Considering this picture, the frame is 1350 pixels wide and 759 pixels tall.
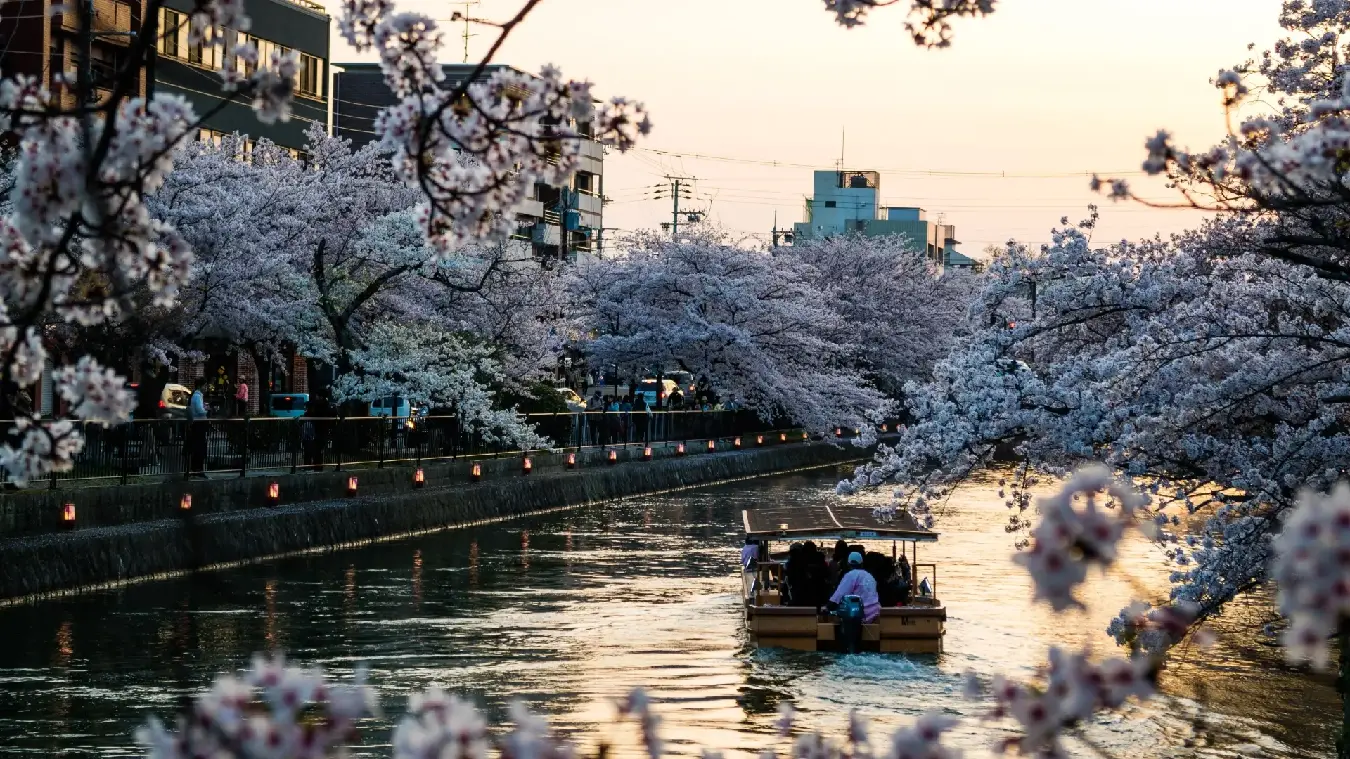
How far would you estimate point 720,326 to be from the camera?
65438 mm

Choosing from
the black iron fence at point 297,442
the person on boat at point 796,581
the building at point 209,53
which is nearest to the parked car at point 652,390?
the building at point 209,53

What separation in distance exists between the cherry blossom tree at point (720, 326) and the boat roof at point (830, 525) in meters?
35.7

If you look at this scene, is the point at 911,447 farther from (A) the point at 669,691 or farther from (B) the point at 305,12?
(B) the point at 305,12

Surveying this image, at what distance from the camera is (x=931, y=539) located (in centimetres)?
2667

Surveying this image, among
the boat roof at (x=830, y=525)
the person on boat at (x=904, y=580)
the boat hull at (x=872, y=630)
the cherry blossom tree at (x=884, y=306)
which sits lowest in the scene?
the boat hull at (x=872, y=630)

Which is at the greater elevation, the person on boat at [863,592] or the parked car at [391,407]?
the parked car at [391,407]

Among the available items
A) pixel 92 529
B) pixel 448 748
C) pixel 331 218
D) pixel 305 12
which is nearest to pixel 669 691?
pixel 92 529

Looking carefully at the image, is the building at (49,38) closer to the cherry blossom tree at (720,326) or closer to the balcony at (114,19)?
→ the balcony at (114,19)

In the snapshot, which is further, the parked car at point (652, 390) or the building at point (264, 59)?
the parked car at point (652, 390)

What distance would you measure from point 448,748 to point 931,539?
906 inches

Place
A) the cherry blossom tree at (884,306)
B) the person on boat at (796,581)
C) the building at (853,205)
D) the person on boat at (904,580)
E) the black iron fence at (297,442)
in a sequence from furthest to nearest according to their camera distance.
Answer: the building at (853,205), the cherry blossom tree at (884,306), the black iron fence at (297,442), the person on boat at (796,581), the person on boat at (904,580)

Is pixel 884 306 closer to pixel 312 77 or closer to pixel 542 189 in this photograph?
pixel 542 189

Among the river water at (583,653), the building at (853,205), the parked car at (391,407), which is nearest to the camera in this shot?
the river water at (583,653)

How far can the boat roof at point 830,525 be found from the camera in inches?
1066
